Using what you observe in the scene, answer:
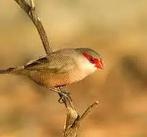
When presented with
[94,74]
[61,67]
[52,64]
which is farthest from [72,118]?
[94,74]

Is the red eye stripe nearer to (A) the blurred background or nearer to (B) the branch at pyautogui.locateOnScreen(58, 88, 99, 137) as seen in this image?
(B) the branch at pyautogui.locateOnScreen(58, 88, 99, 137)

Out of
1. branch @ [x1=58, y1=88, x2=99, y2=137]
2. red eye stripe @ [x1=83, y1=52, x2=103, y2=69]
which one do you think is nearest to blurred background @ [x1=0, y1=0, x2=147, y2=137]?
red eye stripe @ [x1=83, y1=52, x2=103, y2=69]

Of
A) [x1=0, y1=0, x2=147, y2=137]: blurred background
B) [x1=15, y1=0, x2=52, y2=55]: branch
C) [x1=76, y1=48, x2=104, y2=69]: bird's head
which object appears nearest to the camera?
[x1=15, y1=0, x2=52, y2=55]: branch

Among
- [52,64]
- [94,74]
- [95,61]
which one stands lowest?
[94,74]

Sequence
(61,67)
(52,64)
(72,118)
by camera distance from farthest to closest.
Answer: (61,67) → (52,64) → (72,118)

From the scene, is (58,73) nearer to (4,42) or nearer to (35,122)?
(35,122)

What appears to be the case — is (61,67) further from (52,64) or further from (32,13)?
(32,13)

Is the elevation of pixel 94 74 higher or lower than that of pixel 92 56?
lower
